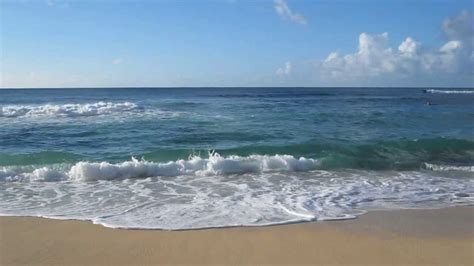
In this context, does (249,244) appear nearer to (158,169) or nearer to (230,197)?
(230,197)

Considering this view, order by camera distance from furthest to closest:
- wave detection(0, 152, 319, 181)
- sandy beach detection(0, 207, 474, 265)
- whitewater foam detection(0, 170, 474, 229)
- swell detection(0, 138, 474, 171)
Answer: swell detection(0, 138, 474, 171)
wave detection(0, 152, 319, 181)
whitewater foam detection(0, 170, 474, 229)
sandy beach detection(0, 207, 474, 265)

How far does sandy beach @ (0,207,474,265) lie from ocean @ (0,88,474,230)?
41cm

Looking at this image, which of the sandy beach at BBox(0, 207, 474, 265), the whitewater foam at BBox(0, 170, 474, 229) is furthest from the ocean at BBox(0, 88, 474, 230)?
the sandy beach at BBox(0, 207, 474, 265)

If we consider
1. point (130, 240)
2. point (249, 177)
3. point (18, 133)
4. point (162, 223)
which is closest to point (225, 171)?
point (249, 177)

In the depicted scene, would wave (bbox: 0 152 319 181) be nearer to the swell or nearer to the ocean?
the ocean

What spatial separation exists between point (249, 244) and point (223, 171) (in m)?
5.16

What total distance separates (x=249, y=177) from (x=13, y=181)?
510cm

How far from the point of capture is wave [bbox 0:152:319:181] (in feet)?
31.4

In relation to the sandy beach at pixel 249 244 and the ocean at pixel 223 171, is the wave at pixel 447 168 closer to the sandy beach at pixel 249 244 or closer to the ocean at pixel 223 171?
the ocean at pixel 223 171

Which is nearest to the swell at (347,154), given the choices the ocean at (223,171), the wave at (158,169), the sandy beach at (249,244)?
the ocean at (223,171)

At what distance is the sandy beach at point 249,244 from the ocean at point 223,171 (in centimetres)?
41

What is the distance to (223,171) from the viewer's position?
10.4 metres

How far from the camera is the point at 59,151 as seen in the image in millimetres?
12547

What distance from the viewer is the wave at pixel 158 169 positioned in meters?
9.57
